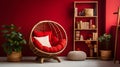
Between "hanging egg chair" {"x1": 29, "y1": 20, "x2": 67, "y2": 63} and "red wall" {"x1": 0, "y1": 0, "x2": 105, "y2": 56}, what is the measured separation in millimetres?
212

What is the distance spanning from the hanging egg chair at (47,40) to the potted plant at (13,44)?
289 millimetres

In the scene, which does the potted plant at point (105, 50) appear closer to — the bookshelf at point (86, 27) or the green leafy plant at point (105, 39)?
the green leafy plant at point (105, 39)

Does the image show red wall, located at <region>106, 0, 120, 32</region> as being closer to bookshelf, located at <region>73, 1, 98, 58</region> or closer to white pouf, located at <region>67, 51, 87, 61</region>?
bookshelf, located at <region>73, 1, 98, 58</region>

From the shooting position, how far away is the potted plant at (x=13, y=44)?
21.3ft

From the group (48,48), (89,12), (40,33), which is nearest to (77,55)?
(48,48)

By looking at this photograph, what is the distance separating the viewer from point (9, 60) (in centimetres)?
662

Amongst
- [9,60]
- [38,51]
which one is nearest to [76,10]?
[38,51]

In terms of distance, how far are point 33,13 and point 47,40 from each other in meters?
0.92

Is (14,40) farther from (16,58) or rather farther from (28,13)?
(28,13)

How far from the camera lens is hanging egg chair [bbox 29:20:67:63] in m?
6.27

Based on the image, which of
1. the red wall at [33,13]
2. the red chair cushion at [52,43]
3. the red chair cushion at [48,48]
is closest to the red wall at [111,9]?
the red wall at [33,13]

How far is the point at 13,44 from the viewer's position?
21.3 feet

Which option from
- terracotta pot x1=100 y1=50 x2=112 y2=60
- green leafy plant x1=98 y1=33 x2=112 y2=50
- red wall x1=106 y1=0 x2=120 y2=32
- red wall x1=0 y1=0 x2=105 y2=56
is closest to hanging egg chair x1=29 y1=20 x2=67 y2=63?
red wall x1=0 y1=0 x2=105 y2=56

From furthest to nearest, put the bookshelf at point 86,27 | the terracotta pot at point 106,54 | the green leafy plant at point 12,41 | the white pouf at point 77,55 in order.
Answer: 1. the bookshelf at point 86,27
2. the terracotta pot at point 106,54
3. the white pouf at point 77,55
4. the green leafy plant at point 12,41
